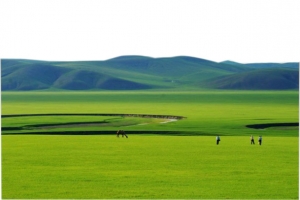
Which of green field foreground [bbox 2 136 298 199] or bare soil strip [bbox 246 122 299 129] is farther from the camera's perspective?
bare soil strip [bbox 246 122 299 129]

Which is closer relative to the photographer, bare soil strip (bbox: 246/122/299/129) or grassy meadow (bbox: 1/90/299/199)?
grassy meadow (bbox: 1/90/299/199)

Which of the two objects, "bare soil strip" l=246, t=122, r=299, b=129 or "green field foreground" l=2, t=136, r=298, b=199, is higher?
"bare soil strip" l=246, t=122, r=299, b=129

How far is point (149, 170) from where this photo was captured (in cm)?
2617

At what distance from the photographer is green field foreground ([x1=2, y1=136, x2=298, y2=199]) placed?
21.0m

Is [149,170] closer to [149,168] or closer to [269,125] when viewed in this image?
[149,168]

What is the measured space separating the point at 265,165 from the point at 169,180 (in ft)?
20.7

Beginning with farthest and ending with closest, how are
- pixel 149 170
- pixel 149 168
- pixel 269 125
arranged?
pixel 269 125
pixel 149 168
pixel 149 170

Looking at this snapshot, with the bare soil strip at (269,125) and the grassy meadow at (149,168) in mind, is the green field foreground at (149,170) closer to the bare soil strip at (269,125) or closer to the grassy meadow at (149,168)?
the grassy meadow at (149,168)

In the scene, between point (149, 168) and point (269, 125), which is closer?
point (149, 168)

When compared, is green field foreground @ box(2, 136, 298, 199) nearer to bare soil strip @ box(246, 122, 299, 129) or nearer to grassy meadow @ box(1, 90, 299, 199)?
grassy meadow @ box(1, 90, 299, 199)

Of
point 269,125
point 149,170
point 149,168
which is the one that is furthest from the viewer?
point 269,125

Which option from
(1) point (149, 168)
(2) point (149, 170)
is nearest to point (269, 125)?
(1) point (149, 168)

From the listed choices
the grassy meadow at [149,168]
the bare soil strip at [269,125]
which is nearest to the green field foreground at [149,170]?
the grassy meadow at [149,168]

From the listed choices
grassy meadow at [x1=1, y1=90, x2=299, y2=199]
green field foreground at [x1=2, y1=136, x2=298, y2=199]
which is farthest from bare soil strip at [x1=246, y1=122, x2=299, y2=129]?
green field foreground at [x1=2, y1=136, x2=298, y2=199]
